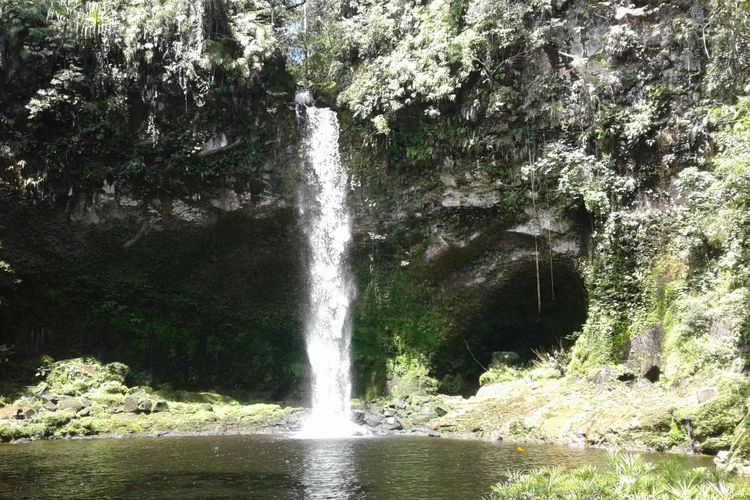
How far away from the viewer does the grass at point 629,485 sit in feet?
19.2

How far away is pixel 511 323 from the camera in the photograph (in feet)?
66.7

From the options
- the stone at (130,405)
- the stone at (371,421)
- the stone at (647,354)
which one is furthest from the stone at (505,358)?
the stone at (130,405)

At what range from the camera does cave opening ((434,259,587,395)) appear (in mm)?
19234

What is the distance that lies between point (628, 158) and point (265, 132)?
11237mm

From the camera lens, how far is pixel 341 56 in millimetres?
21062

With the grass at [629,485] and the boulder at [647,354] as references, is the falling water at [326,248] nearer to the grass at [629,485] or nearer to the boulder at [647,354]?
the boulder at [647,354]

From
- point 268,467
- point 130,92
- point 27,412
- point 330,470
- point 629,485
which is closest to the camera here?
point 629,485

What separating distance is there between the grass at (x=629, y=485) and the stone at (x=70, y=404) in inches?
496

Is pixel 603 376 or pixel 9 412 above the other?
pixel 603 376

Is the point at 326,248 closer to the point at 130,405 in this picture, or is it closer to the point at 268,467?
the point at 130,405

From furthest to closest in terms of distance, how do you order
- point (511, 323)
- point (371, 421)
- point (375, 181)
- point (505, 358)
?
point (511, 323) < point (375, 181) < point (505, 358) < point (371, 421)

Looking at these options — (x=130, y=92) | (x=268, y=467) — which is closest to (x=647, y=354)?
(x=268, y=467)

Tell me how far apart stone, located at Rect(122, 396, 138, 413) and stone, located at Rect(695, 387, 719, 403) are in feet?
44.6

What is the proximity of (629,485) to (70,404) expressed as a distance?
14.4m
